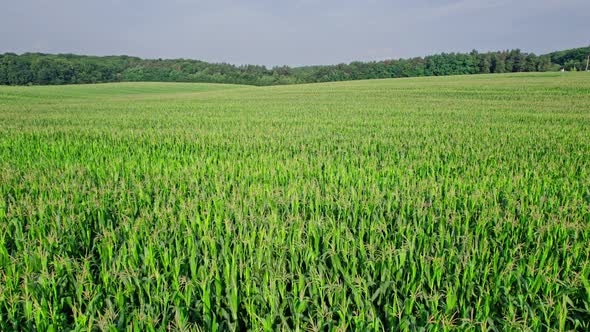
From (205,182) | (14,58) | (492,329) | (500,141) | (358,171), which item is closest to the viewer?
(492,329)

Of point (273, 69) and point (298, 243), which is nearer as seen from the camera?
point (298, 243)

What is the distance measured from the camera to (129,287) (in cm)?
234

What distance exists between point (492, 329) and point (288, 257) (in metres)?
1.45

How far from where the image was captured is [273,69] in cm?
11025

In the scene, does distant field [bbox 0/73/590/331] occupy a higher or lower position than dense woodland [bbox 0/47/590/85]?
lower

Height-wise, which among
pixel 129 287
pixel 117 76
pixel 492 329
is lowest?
pixel 492 329

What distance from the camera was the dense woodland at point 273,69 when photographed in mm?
85875

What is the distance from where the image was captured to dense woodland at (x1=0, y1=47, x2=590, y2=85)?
8588 centimetres

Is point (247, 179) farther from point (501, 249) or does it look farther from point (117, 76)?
point (117, 76)

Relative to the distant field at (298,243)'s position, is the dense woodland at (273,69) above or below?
above

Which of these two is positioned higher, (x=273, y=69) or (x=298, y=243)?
(x=273, y=69)

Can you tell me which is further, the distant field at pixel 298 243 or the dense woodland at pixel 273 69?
the dense woodland at pixel 273 69

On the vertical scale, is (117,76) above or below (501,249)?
above

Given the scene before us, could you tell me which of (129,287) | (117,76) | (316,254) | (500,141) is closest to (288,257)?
(316,254)
